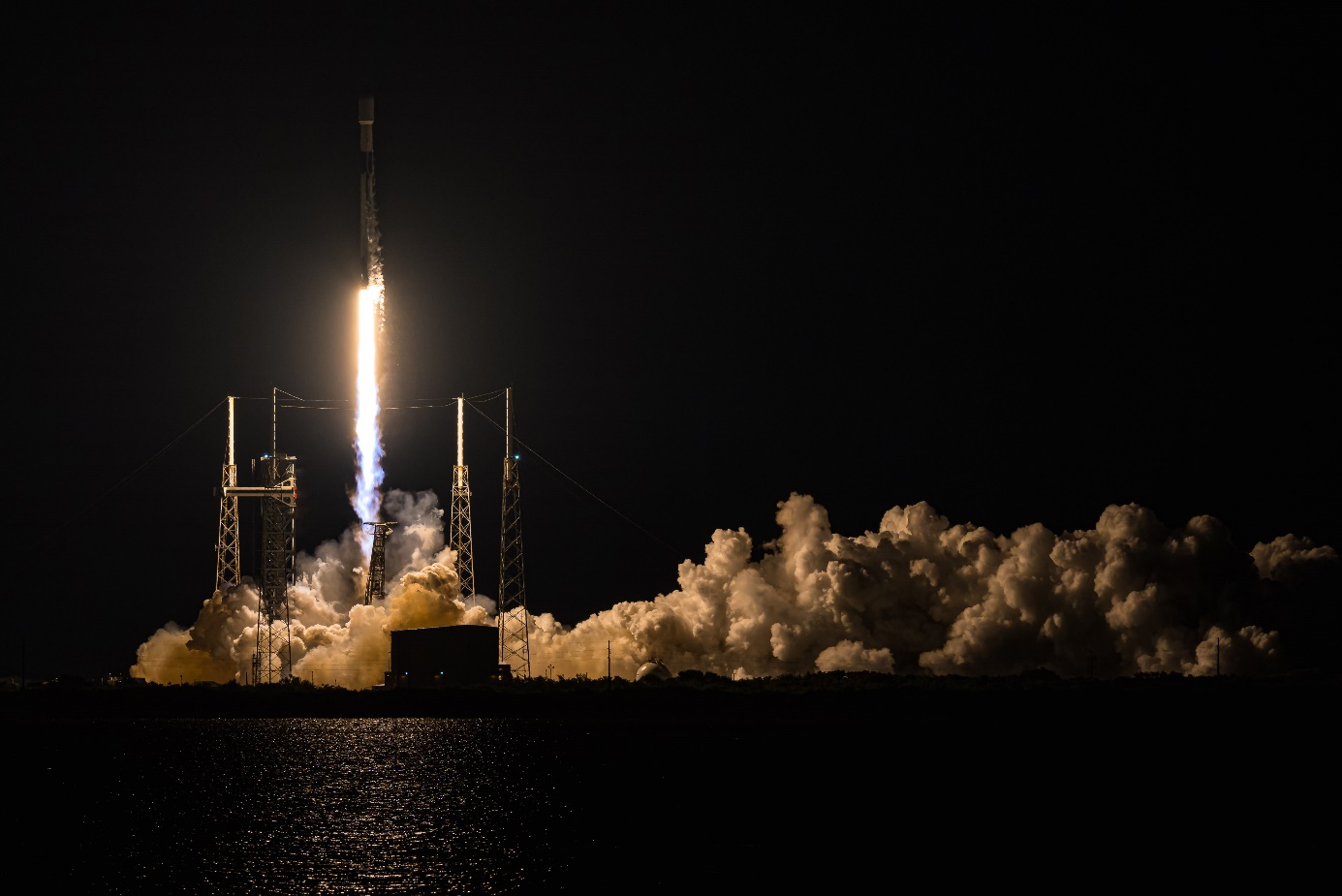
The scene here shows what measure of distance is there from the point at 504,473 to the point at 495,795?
37.1 metres

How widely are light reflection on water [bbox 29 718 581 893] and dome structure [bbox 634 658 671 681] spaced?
45.1 ft

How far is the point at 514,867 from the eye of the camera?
1908 inches

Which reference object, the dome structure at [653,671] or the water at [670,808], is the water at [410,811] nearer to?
the water at [670,808]

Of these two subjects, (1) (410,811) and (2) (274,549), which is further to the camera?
(2) (274,549)

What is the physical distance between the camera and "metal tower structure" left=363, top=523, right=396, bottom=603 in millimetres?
115375

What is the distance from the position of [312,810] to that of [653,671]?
5920 cm

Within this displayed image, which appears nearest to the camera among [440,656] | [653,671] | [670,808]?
[670,808]

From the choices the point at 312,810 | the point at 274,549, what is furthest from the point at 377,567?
the point at 312,810

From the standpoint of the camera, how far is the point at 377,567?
11931 centimetres

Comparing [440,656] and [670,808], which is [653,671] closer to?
[440,656]

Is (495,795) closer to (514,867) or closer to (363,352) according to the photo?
(514,867)

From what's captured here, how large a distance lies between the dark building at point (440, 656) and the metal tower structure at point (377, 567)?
6889 millimetres

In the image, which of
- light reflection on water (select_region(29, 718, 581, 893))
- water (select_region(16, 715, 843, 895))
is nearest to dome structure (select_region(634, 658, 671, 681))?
water (select_region(16, 715, 843, 895))

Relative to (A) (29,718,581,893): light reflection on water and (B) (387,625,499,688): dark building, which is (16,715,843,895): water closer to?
(A) (29,718,581,893): light reflection on water
